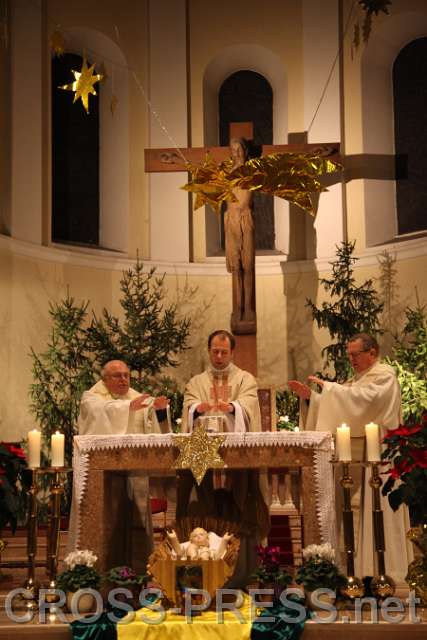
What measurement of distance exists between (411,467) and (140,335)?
17.3ft

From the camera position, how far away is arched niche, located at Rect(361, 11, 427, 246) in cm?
1225

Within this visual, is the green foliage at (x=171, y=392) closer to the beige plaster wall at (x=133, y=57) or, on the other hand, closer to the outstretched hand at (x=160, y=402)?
the beige plaster wall at (x=133, y=57)

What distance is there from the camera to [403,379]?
33.4ft

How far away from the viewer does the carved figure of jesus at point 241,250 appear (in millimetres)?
10672

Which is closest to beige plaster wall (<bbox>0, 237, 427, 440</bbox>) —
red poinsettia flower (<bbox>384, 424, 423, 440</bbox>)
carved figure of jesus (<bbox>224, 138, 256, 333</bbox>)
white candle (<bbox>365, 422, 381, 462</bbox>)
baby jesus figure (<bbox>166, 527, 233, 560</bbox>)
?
carved figure of jesus (<bbox>224, 138, 256, 333</bbox>)

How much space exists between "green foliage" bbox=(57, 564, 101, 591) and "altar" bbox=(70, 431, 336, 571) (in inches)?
17.8

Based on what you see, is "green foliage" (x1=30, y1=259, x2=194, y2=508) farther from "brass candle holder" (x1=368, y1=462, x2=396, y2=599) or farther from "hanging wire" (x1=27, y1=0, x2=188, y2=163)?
"brass candle holder" (x1=368, y1=462, x2=396, y2=599)

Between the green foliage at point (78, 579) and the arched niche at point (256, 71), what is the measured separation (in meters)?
6.91

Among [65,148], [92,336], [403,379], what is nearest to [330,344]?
[403,379]

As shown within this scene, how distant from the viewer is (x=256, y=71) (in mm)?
13117

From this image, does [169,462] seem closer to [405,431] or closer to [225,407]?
[225,407]

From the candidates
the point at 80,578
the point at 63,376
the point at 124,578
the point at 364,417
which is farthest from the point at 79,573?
the point at 63,376

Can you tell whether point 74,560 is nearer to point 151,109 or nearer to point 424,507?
point 424,507

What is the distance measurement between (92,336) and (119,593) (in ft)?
17.0
